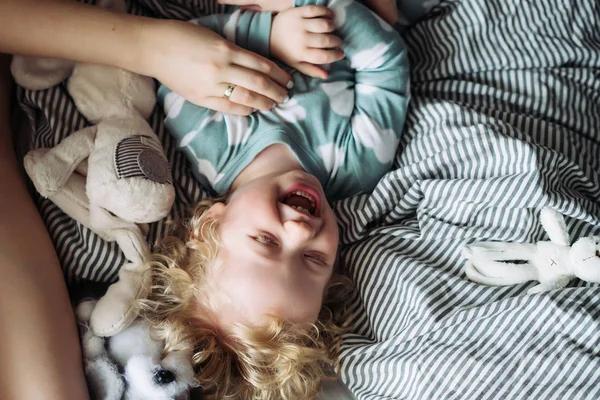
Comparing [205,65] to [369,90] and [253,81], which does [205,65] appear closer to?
[253,81]

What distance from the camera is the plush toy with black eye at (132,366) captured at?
822 mm

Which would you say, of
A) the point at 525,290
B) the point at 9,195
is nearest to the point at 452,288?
the point at 525,290

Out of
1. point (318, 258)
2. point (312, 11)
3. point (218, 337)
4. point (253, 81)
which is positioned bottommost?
point (218, 337)

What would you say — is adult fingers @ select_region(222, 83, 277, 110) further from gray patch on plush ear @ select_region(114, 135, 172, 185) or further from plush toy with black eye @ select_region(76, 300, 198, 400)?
plush toy with black eye @ select_region(76, 300, 198, 400)

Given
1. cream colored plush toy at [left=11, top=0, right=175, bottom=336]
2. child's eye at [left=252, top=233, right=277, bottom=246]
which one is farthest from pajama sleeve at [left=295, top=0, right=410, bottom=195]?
cream colored plush toy at [left=11, top=0, right=175, bottom=336]

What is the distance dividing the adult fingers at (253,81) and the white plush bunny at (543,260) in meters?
0.42

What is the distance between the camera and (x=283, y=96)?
3.26ft

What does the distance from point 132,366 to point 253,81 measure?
0.48m

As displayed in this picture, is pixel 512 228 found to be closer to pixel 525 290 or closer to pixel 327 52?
pixel 525 290

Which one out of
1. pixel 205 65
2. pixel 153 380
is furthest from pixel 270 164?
pixel 153 380

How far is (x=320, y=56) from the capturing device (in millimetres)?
980

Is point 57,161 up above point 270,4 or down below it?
below

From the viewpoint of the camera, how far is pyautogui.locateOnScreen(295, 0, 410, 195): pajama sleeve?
1021mm

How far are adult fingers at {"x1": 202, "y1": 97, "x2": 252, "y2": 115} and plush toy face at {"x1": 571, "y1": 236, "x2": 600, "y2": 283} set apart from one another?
572mm
